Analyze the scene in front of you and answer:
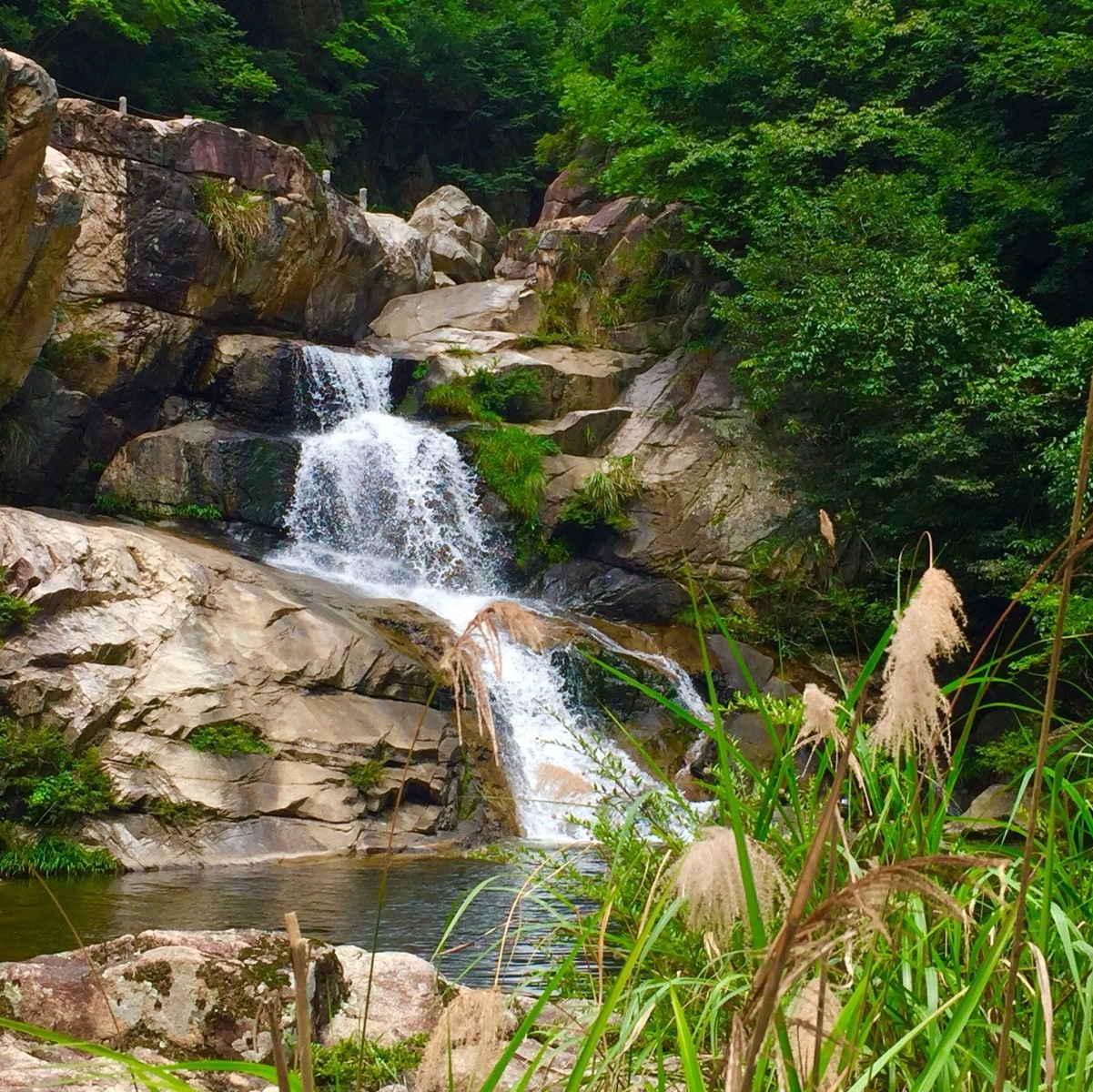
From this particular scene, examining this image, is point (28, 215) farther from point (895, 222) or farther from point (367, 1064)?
point (367, 1064)

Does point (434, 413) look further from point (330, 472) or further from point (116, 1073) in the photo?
point (116, 1073)

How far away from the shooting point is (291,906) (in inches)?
282

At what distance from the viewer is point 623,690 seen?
13.0 meters

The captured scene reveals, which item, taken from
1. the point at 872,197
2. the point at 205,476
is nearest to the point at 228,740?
the point at 205,476

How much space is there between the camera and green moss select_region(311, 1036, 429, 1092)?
2.91 m

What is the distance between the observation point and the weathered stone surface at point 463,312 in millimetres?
20062

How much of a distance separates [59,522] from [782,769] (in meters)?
10.9

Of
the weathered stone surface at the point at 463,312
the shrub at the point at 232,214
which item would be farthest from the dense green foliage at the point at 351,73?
the weathered stone surface at the point at 463,312

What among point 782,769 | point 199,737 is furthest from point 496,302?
point 782,769

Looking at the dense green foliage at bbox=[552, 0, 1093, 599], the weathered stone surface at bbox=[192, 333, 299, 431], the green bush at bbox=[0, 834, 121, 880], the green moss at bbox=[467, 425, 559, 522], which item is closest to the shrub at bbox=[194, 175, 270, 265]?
the weathered stone surface at bbox=[192, 333, 299, 431]

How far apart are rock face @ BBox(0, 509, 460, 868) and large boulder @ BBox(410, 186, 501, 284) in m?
13.2

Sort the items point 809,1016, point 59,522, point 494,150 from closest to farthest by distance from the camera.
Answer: point 809,1016
point 59,522
point 494,150

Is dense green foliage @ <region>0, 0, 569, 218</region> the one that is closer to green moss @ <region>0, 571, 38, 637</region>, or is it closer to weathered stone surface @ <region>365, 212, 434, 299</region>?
weathered stone surface @ <region>365, 212, 434, 299</region>

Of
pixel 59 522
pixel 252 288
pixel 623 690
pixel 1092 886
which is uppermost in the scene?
pixel 252 288
